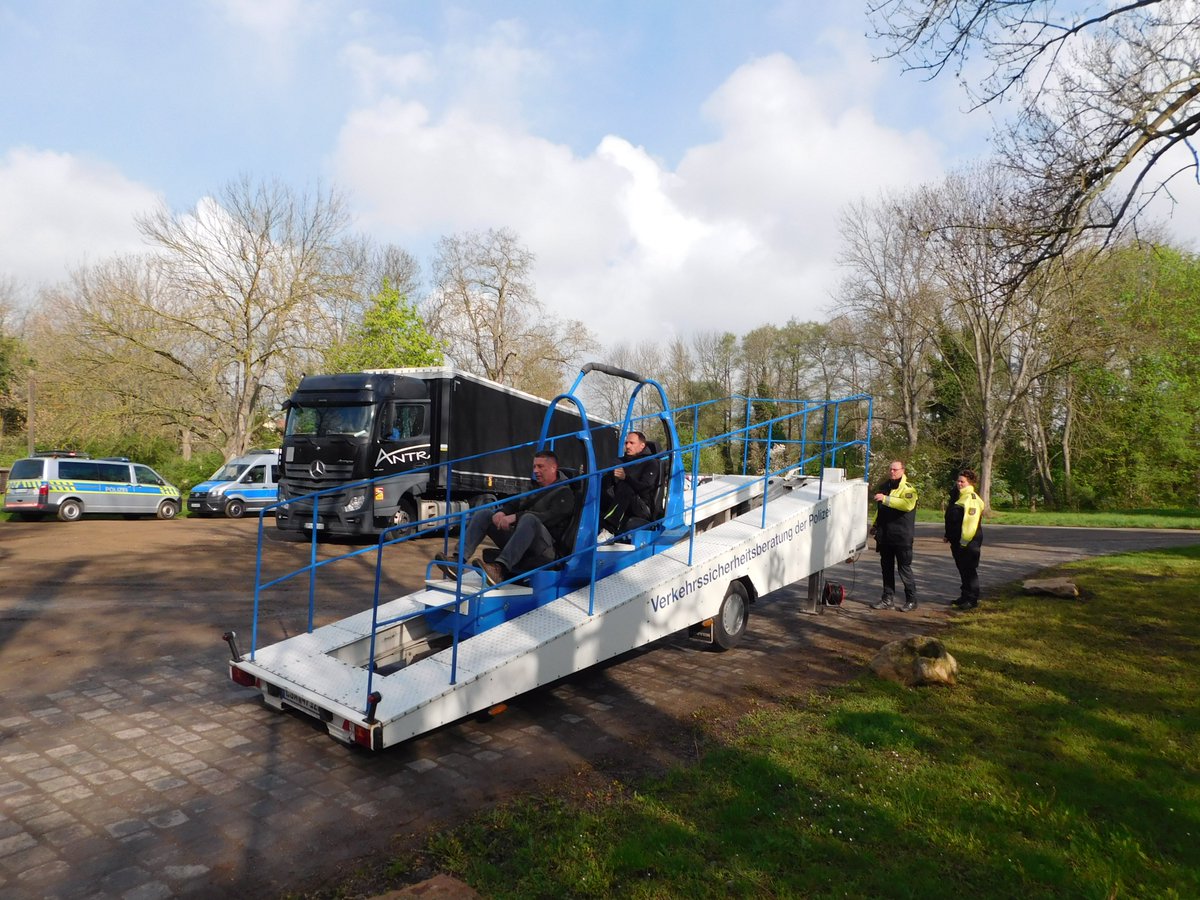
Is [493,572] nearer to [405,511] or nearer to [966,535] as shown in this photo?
[966,535]

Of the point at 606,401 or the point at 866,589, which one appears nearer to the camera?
the point at 866,589

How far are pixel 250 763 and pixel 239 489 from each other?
2014 cm

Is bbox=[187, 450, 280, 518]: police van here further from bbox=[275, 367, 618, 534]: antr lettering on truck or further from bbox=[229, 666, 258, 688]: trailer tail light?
bbox=[229, 666, 258, 688]: trailer tail light

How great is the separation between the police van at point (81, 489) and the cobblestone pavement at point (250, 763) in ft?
49.3

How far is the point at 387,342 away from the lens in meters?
27.7

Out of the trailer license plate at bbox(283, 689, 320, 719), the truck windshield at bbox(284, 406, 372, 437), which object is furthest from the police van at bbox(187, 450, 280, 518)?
the trailer license plate at bbox(283, 689, 320, 719)

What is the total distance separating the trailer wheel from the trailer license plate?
12.3 feet

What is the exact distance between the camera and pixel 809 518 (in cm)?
827

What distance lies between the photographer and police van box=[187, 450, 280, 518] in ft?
74.2

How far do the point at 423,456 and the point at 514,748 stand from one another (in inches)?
464

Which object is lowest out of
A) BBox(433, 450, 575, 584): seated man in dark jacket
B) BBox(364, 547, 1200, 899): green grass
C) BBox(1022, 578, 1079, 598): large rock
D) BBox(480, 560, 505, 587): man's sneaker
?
BBox(364, 547, 1200, 899): green grass

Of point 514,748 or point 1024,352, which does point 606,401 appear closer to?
point 1024,352

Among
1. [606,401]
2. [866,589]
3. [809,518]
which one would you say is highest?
[606,401]

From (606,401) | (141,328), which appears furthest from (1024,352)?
(141,328)
